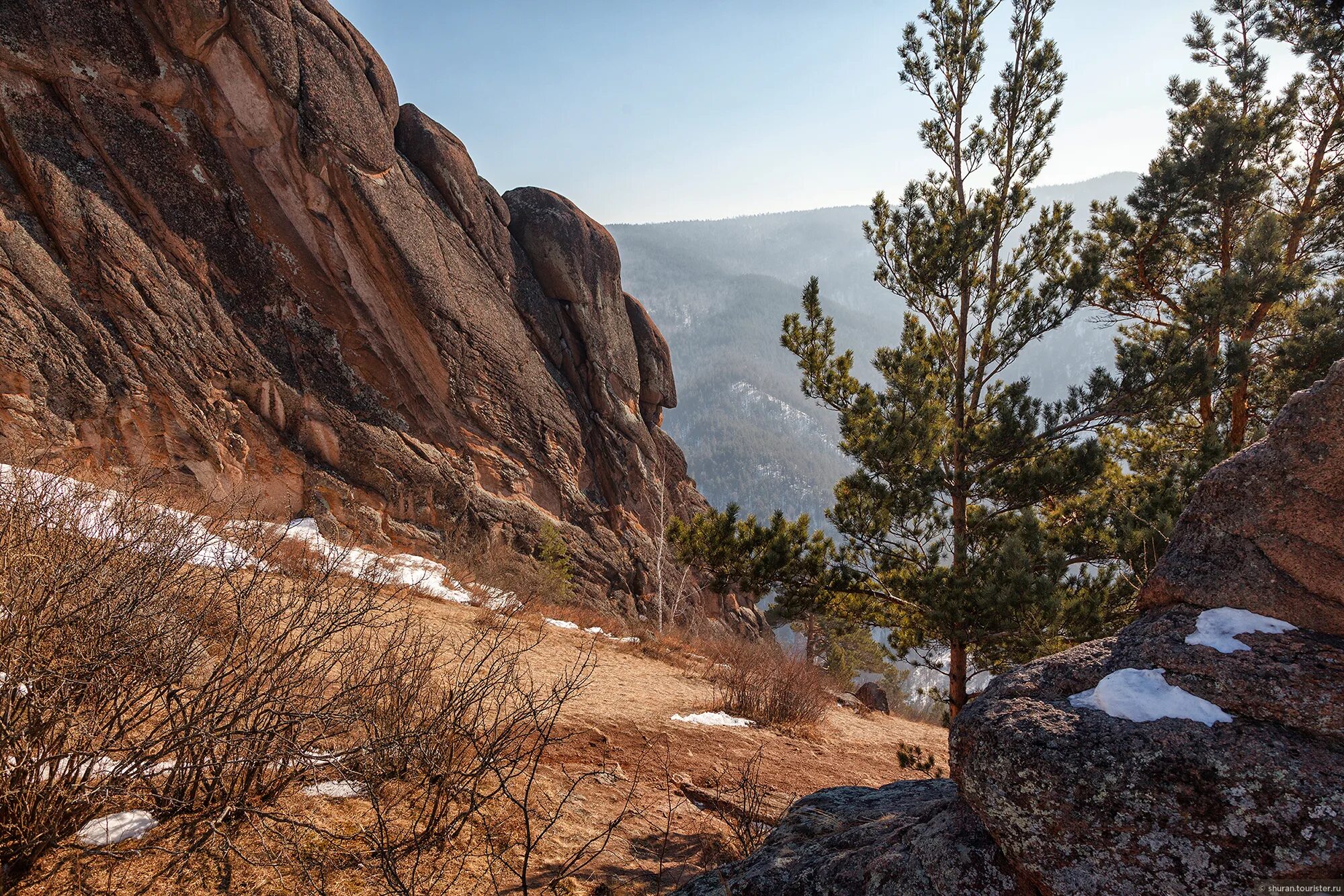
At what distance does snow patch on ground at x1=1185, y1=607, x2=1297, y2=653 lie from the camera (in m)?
1.84

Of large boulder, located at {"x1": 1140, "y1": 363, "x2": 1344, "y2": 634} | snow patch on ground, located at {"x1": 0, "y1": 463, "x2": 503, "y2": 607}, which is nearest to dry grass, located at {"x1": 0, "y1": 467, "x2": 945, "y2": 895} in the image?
snow patch on ground, located at {"x1": 0, "y1": 463, "x2": 503, "y2": 607}

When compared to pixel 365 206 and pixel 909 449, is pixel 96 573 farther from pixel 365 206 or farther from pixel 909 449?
pixel 365 206

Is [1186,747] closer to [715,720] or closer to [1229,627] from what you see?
[1229,627]

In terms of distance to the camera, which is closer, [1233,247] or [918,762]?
[918,762]

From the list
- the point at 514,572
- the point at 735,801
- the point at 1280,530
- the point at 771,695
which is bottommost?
the point at 514,572

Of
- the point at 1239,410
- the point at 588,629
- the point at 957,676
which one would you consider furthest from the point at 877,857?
the point at 588,629

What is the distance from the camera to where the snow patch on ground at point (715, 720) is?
22.6 ft

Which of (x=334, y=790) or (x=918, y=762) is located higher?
(x=334, y=790)

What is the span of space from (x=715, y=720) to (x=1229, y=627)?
5814 mm

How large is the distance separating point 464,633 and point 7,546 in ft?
21.5

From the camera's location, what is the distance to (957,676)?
6.94 metres

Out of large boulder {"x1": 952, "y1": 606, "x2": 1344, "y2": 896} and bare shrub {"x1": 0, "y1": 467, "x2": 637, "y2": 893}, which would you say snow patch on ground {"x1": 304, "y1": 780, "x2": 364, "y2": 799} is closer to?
bare shrub {"x1": 0, "y1": 467, "x2": 637, "y2": 893}

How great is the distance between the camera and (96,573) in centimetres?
248

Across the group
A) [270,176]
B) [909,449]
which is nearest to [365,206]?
[270,176]
